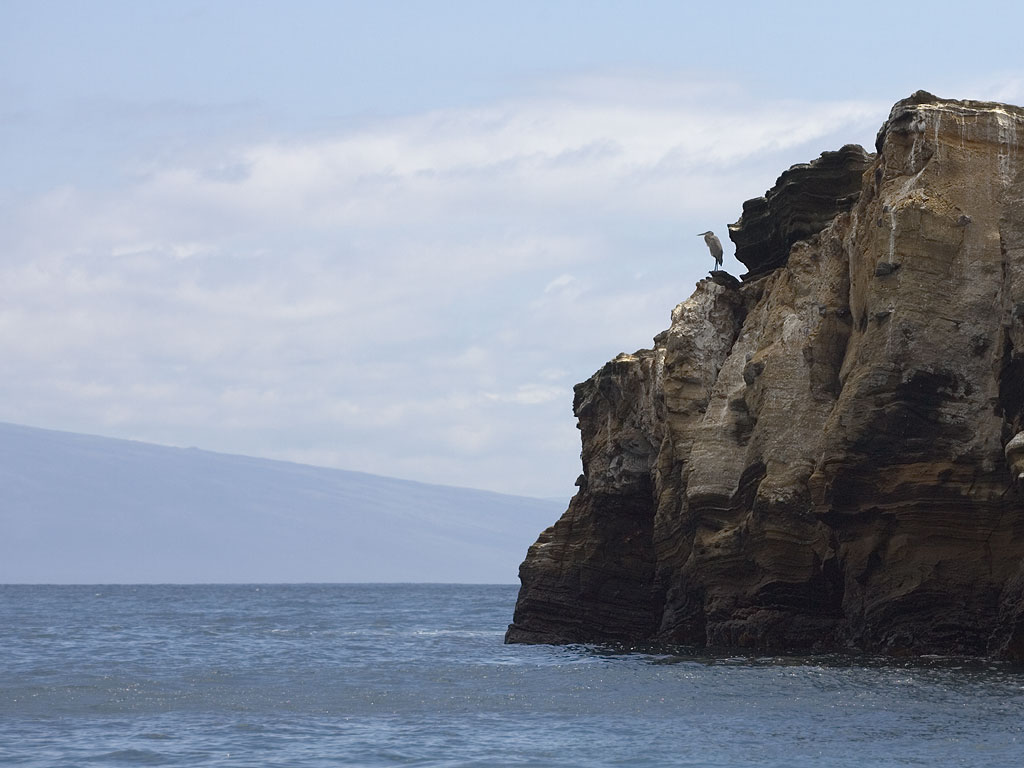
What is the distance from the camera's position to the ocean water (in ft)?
80.5

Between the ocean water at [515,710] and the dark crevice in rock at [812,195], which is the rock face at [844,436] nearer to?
the dark crevice in rock at [812,195]

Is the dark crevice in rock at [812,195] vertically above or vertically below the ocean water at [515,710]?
above

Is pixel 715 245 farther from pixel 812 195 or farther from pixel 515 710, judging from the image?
pixel 515 710

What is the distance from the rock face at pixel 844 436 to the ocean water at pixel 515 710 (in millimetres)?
1967

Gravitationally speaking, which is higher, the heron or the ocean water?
the heron

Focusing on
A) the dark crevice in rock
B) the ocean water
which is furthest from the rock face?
the ocean water

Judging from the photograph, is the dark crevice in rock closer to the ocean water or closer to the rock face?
the rock face

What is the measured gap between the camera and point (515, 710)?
30922mm

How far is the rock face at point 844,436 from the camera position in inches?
1330

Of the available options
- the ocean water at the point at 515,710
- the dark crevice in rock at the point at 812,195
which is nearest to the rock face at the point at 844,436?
the dark crevice in rock at the point at 812,195

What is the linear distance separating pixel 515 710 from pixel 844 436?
32.5 ft

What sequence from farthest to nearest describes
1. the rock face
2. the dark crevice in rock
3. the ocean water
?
the dark crevice in rock
the rock face
the ocean water

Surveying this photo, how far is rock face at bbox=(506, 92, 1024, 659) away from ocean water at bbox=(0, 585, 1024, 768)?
1.97 meters

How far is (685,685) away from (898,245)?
10696 millimetres
